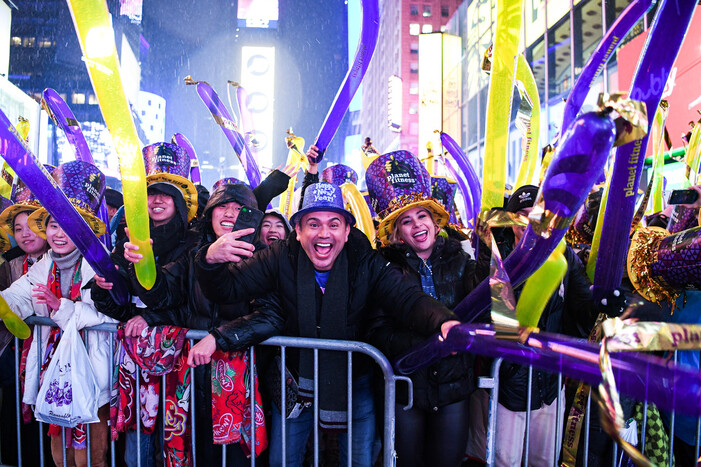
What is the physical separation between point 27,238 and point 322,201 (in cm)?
216

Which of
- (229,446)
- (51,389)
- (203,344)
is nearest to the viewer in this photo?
(203,344)

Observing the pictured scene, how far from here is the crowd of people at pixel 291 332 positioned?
2.23m

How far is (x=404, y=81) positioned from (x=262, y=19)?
12.9 metres

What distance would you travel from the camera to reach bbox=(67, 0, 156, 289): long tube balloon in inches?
64.9

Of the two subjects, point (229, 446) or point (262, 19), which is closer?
Result: point (229, 446)

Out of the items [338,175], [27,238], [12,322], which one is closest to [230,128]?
[338,175]

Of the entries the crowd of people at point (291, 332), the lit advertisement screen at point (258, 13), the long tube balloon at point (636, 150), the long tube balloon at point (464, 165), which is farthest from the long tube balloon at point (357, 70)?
the lit advertisement screen at point (258, 13)

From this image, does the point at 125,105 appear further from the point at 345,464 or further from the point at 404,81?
the point at 404,81

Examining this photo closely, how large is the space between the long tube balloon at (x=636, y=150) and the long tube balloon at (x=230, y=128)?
3551 millimetres

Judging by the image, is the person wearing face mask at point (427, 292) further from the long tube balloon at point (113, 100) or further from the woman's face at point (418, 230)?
the long tube balloon at point (113, 100)

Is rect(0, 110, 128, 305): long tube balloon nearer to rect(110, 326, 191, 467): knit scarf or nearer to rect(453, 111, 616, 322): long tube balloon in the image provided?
rect(110, 326, 191, 467): knit scarf

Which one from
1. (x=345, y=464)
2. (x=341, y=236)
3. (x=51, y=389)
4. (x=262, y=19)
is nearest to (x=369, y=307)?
(x=341, y=236)

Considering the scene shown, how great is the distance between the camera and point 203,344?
2160 mm

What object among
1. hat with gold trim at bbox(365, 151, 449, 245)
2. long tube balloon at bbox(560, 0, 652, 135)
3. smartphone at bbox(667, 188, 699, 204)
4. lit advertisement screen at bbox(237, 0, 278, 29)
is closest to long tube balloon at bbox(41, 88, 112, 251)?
hat with gold trim at bbox(365, 151, 449, 245)
